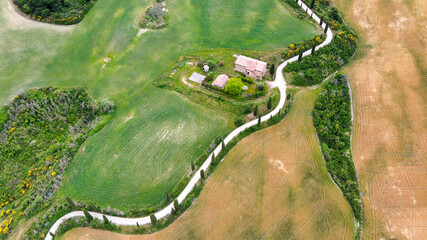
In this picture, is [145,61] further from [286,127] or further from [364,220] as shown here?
[364,220]

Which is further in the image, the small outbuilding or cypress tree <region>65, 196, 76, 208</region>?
the small outbuilding

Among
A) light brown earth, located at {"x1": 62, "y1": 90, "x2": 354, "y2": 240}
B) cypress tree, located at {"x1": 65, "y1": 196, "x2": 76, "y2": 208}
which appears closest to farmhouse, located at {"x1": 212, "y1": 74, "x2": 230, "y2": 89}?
light brown earth, located at {"x1": 62, "y1": 90, "x2": 354, "y2": 240}

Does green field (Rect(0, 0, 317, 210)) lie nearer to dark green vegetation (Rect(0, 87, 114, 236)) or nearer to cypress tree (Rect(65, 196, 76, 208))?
cypress tree (Rect(65, 196, 76, 208))

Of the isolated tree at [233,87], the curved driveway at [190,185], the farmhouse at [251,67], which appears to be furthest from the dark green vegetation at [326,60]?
the isolated tree at [233,87]

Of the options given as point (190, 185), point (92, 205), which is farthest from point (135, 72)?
point (92, 205)

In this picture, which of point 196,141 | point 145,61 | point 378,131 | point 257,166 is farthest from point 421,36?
point 145,61

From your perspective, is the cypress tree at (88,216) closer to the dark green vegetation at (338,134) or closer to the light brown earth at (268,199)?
the light brown earth at (268,199)
